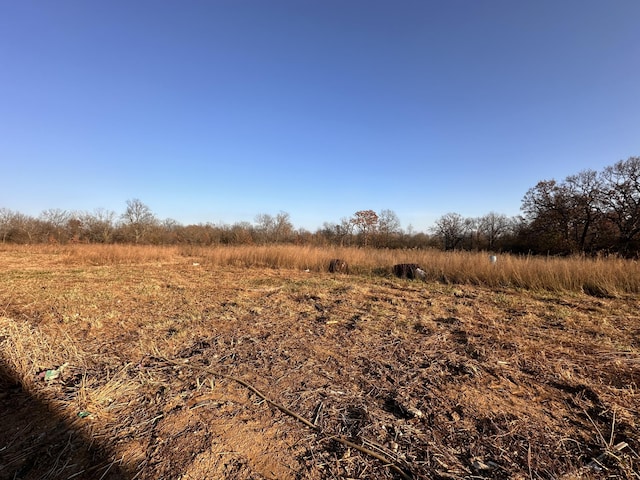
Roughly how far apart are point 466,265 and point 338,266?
4.55m

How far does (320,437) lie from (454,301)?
491 cm

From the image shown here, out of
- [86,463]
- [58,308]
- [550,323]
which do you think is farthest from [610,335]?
[58,308]

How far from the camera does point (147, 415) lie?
75.0 inches

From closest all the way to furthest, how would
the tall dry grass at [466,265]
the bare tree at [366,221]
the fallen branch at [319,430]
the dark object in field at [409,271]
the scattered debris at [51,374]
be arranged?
the fallen branch at [319,430]
the scattered debris at [51,374]
the tall dry grass at [466,265]
the dark object in field at [409,271]
the bare tree at [366,221]

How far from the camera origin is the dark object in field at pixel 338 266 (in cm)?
1084

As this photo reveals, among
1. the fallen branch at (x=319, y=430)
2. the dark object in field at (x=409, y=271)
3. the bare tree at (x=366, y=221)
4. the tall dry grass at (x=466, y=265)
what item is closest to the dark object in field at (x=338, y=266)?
the tall dry grass at (x=466, y=265)

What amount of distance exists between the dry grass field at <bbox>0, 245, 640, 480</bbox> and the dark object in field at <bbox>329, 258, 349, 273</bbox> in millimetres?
5777

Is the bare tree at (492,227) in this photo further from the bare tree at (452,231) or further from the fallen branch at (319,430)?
the fallen branch at (319,430)

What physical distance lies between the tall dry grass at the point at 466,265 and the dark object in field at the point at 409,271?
10.9 inches

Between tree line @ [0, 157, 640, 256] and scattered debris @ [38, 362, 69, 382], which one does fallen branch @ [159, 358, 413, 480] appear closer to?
scattered debris @ [38, 362, 69, 382]

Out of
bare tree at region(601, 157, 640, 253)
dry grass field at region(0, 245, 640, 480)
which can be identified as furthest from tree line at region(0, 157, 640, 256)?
dry grass field at region(0, 245, 640, 480)

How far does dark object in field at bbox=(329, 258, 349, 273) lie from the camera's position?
10844 mm

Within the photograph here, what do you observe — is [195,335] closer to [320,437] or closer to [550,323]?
[320,437]

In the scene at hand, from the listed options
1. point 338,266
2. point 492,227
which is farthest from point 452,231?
point 338,266
